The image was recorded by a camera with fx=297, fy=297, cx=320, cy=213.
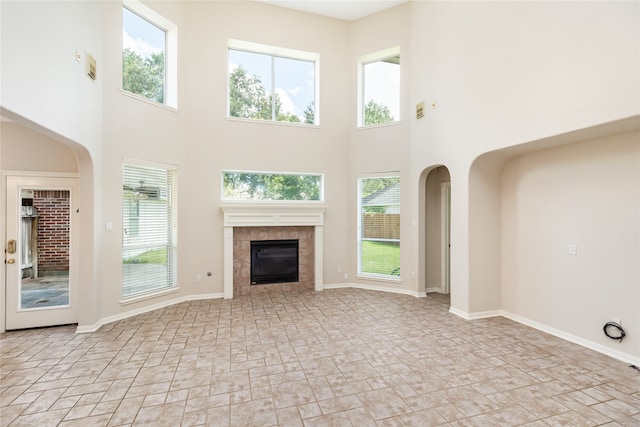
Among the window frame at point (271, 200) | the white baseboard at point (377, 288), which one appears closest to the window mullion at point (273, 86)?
the window frame at point (271, 200)

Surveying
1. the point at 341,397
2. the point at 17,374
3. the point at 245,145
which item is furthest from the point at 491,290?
the point at 17,374

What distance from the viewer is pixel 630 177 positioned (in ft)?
9.98

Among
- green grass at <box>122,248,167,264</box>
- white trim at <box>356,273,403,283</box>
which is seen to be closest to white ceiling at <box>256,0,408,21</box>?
green grass at <box>122,248,167,264</box>

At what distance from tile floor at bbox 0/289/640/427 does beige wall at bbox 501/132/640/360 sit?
0.39m

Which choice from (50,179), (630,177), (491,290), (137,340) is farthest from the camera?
(491,290)

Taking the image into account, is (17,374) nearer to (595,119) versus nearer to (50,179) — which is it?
(50,179)

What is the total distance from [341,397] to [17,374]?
3.04 metres

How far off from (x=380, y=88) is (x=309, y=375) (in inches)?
212

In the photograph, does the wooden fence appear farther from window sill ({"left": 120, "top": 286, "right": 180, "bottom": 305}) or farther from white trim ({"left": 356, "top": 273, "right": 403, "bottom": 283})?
window sill ({"left": 120, "top": 286, "right": 180, "bottom": 305})

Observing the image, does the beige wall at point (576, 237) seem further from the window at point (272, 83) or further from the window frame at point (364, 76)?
the window at point (272, 83)

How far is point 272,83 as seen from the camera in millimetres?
5949

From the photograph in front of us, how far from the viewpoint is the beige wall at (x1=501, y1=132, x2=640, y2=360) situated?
10.0 ft

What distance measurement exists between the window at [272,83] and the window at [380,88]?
1.02 metres

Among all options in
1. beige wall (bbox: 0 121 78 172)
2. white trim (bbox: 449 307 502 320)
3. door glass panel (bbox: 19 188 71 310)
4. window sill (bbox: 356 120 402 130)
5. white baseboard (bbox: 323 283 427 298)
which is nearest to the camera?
beige wall (bbox: 0 121 78 172)
